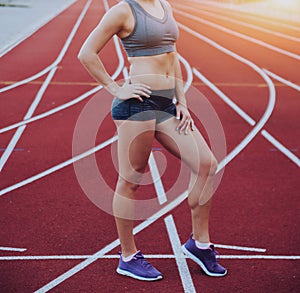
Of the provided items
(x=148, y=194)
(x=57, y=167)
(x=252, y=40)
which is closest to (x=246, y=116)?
(x=57, y=167)

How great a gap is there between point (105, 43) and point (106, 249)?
65.7 inches

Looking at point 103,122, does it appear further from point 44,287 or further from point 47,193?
point 44,287

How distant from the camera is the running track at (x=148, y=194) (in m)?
4.27

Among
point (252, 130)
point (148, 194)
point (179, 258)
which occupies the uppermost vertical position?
point (179, 258)

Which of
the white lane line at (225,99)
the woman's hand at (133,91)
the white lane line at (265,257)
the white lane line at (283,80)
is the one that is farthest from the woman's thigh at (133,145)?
the white lane line at (283,80)

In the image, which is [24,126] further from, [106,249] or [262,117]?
[106,249]

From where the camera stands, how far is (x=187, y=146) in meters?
3.87

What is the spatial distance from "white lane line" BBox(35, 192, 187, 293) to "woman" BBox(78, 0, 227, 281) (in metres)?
0.40

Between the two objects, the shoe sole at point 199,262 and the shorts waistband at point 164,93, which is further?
the shoe sole at point 199,262

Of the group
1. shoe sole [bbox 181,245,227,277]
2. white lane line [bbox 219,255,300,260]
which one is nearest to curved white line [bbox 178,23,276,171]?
white lane line [bbox 219,255,300,260]

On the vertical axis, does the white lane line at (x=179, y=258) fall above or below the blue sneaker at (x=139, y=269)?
below

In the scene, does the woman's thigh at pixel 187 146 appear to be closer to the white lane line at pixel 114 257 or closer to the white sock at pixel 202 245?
the white sock at pixel 202 245

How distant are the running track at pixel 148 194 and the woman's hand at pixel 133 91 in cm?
121

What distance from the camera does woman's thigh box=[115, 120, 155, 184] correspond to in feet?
12.6
